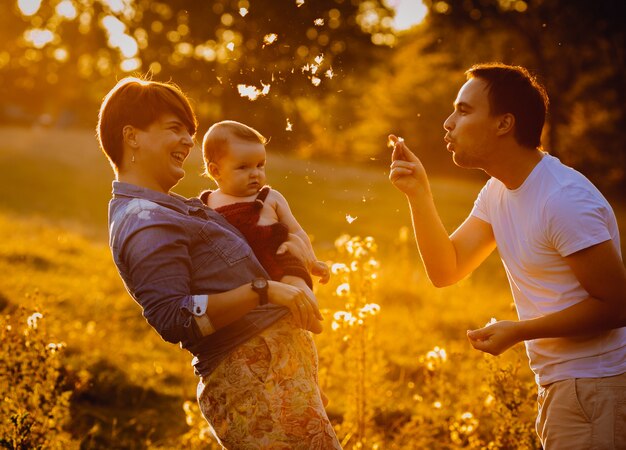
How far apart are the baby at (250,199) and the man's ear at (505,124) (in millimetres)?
1035

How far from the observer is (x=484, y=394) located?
213 inches

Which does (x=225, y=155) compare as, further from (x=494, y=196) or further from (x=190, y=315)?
(x=494, y=196)

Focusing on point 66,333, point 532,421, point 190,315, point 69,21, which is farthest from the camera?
point 69,21

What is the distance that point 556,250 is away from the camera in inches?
120

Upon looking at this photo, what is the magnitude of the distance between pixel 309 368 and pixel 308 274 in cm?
40

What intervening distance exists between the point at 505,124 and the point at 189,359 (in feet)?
15.4

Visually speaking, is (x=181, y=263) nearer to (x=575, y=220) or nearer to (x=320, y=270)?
(x=320, y=270)

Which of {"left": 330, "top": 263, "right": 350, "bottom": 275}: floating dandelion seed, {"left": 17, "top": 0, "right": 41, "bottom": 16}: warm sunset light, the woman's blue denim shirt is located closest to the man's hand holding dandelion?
the woman's blue denim shirt

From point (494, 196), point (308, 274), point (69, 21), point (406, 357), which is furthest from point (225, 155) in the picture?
point (69, 21)

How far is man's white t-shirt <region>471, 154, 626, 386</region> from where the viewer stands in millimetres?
2938

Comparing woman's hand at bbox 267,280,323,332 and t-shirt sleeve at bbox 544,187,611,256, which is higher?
t-shirt sleeve at bbox 544,187,611,256

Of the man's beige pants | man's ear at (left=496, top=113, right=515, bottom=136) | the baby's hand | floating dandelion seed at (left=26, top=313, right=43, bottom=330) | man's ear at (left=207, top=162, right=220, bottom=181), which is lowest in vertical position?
floating dandelion seed at (left=26, top=313, right=43, bottom=330)

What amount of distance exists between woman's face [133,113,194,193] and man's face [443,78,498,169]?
50.6 inches

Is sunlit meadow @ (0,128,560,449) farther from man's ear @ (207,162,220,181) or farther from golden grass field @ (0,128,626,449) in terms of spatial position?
man's ear @ (207,162,220,181)
